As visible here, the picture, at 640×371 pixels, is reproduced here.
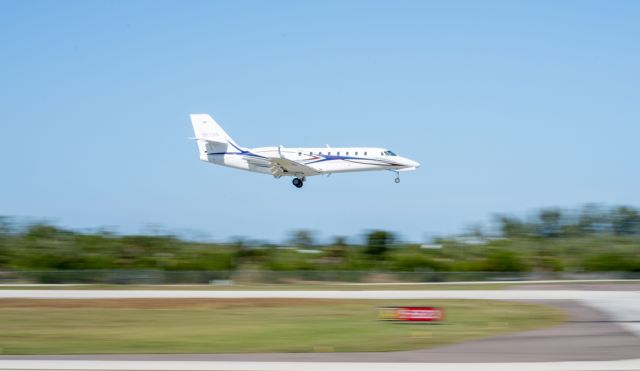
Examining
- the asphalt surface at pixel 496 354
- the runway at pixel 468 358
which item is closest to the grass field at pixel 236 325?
the asphalt surface at pixel 496 354

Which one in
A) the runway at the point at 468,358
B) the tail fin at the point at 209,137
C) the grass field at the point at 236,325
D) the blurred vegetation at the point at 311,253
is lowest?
the runway at the point at 468,358

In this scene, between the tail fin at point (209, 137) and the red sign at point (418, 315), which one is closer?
the red sign at point (418, 315)

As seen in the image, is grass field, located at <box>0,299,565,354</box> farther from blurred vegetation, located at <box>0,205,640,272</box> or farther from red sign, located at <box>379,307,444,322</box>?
blurred vegetation, located at <box>0,205,640,272</box>

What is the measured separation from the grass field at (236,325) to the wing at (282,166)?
11.1 m

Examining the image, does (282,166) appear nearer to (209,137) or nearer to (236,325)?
(209,137)

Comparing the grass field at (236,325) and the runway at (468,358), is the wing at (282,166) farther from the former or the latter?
the runway at (468,358)

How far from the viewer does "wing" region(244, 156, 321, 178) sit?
47.9 metres

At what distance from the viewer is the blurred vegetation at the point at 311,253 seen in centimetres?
6986

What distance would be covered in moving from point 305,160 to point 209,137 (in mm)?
6856

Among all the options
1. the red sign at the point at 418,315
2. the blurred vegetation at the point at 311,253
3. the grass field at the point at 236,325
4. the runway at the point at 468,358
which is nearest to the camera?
the runway at the point at 468,358

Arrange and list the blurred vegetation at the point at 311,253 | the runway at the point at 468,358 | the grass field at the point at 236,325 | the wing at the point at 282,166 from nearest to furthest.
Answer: the runway at the point at 468,358, the grass field at the point at 236,325, the wing at the point at 282,166, the blurred vegetation at the point at 311,253

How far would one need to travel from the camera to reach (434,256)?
7344cm

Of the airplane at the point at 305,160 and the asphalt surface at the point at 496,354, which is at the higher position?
the airplane at the point at 305,160

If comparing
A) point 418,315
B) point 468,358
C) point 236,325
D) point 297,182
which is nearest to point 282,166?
point 297,182
